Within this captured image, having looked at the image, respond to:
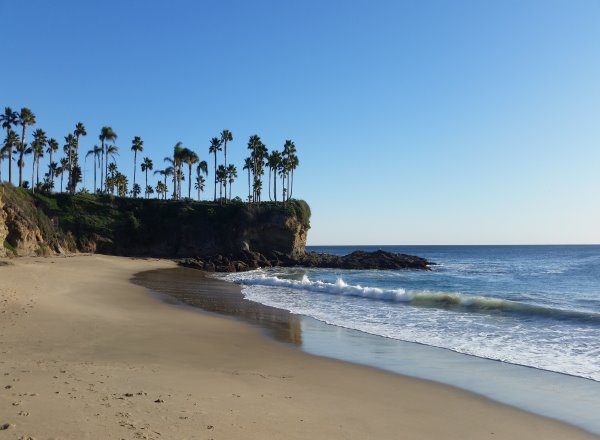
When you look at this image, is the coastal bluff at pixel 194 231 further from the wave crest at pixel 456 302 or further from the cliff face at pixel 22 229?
the wave crest at pixel 456 302

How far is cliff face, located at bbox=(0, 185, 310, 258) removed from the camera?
59188 millimetres

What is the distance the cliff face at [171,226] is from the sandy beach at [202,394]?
48922 millimetres

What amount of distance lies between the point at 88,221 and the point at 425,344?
55.9m

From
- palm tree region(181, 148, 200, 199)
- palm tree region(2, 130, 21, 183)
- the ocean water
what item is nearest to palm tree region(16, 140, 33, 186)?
palm tree region(2, 130, 21, 183)

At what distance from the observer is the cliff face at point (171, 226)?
59.2 metres

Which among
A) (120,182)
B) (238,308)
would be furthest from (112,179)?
(238,308)

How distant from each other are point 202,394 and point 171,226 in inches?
2403

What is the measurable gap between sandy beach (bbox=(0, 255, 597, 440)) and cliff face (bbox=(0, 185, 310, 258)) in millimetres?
48922

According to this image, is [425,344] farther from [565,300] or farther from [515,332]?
[565,300]

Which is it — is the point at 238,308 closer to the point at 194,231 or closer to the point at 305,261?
the point at 305,261

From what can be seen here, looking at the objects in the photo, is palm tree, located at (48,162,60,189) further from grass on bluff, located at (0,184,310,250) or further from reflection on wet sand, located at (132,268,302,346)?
reflection on wet sand, located at (132,268,302,346)

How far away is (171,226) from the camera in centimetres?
6625

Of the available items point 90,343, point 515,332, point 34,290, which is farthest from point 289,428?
point 34,290

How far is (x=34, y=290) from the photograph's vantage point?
1984 centimetres
